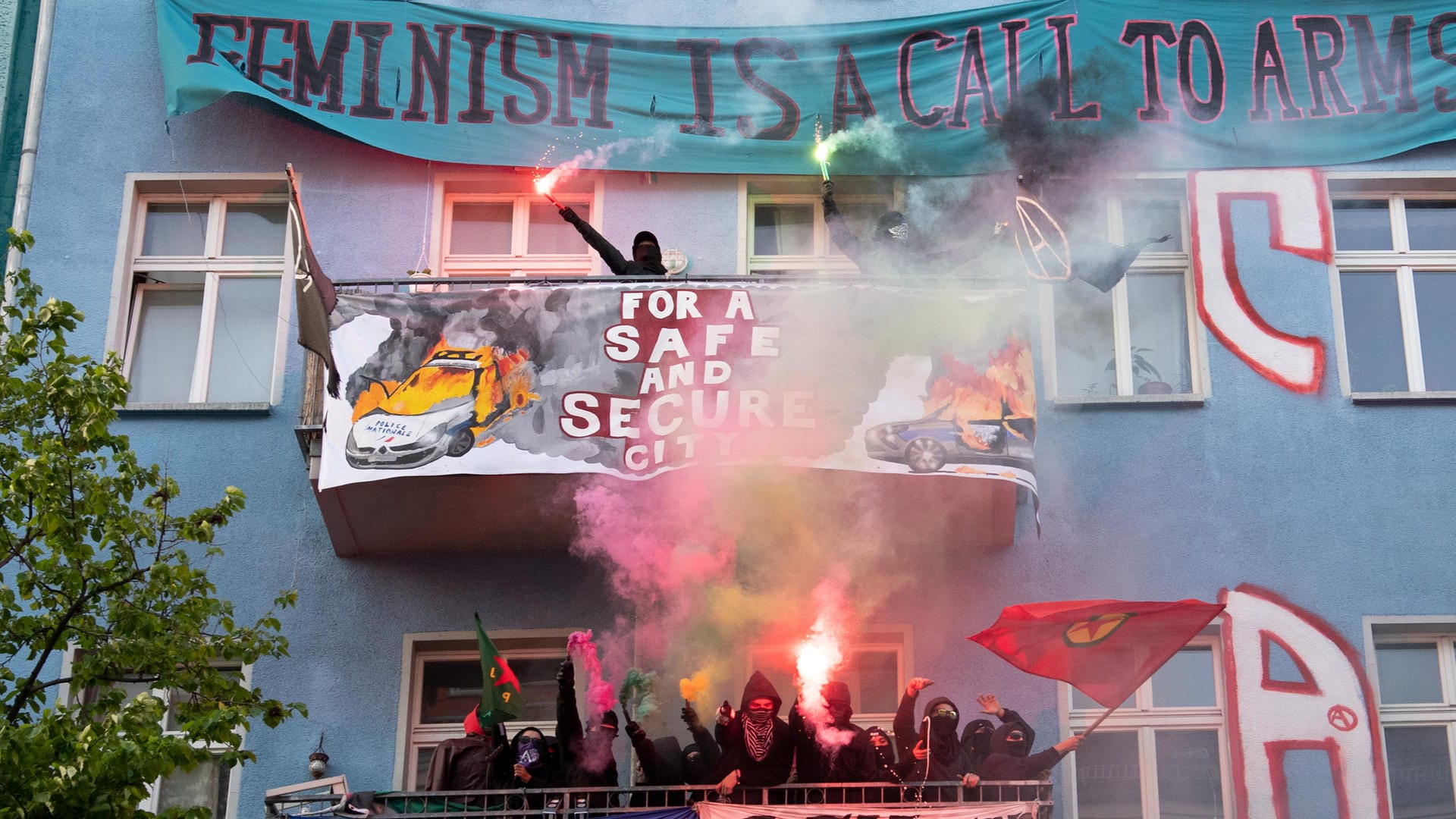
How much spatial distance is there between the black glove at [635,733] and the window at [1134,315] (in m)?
3.61

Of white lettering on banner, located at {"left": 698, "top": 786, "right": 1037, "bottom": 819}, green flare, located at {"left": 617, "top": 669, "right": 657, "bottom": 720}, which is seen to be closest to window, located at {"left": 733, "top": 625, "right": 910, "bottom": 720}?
green flare, located at {"left": 617, "top": 669, "right": 657, "bottom": 720}

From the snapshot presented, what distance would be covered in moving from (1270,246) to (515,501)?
5.06 m

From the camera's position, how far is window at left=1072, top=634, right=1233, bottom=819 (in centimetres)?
1030

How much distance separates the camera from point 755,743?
9.28 metres

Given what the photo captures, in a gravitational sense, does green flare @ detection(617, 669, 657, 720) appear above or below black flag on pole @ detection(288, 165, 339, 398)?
below

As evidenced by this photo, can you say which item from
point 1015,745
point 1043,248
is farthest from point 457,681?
point 1043,248

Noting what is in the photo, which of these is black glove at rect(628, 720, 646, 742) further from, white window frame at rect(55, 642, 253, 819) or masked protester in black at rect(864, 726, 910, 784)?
white window frame at rect(55, 642, 253, 819)

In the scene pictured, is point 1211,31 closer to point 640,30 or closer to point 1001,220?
point 1001,220

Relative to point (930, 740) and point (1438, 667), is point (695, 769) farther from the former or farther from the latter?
point (1438, 667)

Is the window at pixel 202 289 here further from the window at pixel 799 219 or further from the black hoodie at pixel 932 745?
the black hoodie at pixel 932 745

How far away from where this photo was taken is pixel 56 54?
12.1m

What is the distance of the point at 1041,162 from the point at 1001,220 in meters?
0.59

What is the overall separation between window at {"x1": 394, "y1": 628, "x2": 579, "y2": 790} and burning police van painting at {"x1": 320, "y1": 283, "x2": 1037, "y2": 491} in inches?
53.8

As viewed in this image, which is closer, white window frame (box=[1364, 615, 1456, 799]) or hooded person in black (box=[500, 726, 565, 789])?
hooded person in black (box=[500, 726, 565, 789])
